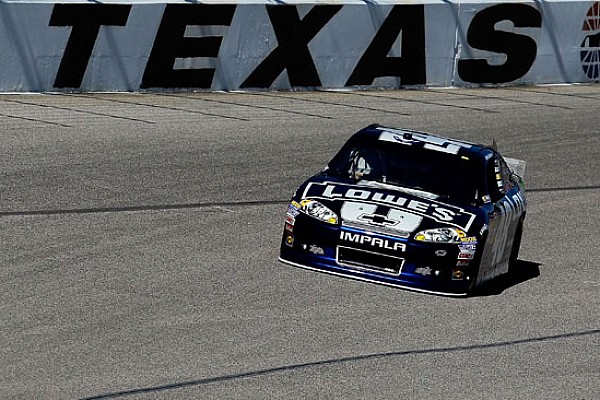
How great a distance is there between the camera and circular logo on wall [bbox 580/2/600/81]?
27766 millimetres

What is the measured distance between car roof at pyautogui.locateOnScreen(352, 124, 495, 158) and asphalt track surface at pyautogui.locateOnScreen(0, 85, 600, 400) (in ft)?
4.24

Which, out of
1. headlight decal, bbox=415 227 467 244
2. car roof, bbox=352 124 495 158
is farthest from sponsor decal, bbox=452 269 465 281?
car roof, bbox=352 124 495 158

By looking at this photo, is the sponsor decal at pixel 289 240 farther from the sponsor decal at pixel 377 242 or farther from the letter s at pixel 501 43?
the letter s at pixel 501 43

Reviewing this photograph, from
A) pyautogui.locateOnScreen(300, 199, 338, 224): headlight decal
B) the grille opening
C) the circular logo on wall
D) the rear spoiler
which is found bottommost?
the circular logo on wall

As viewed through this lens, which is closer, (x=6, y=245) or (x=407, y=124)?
(x=6, y=245)

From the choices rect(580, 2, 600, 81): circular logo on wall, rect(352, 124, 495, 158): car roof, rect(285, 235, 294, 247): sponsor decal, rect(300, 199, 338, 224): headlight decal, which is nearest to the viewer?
rect(300, 199, 338, 224): headlight decal

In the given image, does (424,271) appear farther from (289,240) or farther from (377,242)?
(289,240)

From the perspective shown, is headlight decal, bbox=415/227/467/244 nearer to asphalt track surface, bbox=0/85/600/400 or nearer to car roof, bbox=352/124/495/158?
→ asphalt track surface, bbox=0/85/600/400

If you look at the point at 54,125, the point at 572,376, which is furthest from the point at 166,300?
the point at 54,125

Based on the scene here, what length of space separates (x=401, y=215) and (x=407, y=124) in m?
10.6

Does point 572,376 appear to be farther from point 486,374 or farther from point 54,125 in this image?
point 54,125

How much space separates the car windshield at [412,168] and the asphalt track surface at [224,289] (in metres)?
1.02

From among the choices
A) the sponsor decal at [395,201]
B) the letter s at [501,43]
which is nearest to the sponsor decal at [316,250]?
the sponsor decal at [395,201]

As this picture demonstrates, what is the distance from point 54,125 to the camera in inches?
741
